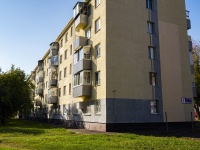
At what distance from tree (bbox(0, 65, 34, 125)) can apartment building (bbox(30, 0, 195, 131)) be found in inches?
367

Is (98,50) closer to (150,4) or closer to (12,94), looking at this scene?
(150,4)

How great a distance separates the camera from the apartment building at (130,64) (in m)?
23.1

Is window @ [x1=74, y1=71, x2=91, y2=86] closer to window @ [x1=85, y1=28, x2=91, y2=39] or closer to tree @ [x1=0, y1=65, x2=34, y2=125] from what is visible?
window @ [x1=85, y1=28, x2=91, y2=39]

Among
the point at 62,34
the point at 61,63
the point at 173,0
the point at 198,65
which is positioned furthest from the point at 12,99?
the point at 198,65

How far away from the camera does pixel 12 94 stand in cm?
3353

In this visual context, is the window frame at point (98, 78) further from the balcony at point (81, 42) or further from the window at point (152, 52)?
the window at point (152, 52)

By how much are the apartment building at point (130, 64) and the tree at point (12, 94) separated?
9.32m

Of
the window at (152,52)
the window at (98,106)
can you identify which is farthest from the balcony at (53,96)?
the window at (152,52)

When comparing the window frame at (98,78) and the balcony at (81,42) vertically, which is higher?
the balcony at (81,42)

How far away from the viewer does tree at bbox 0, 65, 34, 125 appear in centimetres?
3176

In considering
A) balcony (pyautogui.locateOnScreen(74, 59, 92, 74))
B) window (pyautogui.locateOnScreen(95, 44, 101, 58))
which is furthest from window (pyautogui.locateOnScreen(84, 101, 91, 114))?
window (pyautogui.locateOnScreen(95, 44, 101, 58))

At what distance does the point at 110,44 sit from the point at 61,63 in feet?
61.2

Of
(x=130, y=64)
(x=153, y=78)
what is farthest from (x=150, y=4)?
(x=153, y=78)

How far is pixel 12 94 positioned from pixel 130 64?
1843 centimetres
